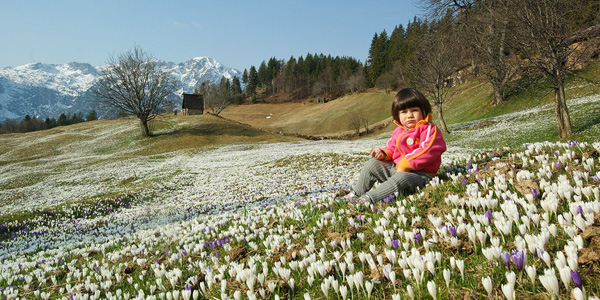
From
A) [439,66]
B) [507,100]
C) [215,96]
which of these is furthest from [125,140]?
[215,96]

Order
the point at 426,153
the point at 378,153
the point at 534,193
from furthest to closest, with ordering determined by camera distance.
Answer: the point at 378,153
the point at 426,153
the point at 534,193

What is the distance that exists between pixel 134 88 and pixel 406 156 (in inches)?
2515

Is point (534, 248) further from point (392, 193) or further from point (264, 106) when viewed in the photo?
point (264, 106)

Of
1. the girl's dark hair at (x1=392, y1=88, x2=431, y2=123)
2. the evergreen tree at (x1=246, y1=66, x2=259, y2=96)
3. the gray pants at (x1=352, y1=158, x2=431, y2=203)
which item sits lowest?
the gray pants at (x1=352, y1=158, x2=431, y2=203)

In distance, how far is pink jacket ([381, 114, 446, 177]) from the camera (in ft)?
17.4

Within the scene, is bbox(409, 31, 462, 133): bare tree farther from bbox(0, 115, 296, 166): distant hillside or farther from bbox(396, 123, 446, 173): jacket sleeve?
bbox(0, 115, 296, 166): distant hillside

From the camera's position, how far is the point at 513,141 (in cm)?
2136

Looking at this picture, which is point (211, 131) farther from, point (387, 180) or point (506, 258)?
point (506, 258)

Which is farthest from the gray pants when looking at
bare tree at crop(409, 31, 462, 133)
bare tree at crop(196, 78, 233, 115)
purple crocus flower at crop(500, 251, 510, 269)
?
bare tree at crop(196, 78, 233, 115)

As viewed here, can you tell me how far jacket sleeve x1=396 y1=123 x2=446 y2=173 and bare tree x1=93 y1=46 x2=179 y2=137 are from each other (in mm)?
61332

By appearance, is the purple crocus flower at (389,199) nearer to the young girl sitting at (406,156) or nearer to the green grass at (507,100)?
the young girl sitting at (406,156)

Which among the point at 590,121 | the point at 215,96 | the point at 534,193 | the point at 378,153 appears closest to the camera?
the point at 534,193

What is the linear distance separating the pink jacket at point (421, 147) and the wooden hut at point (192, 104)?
11010cm

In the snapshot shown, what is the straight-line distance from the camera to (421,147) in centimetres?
536
